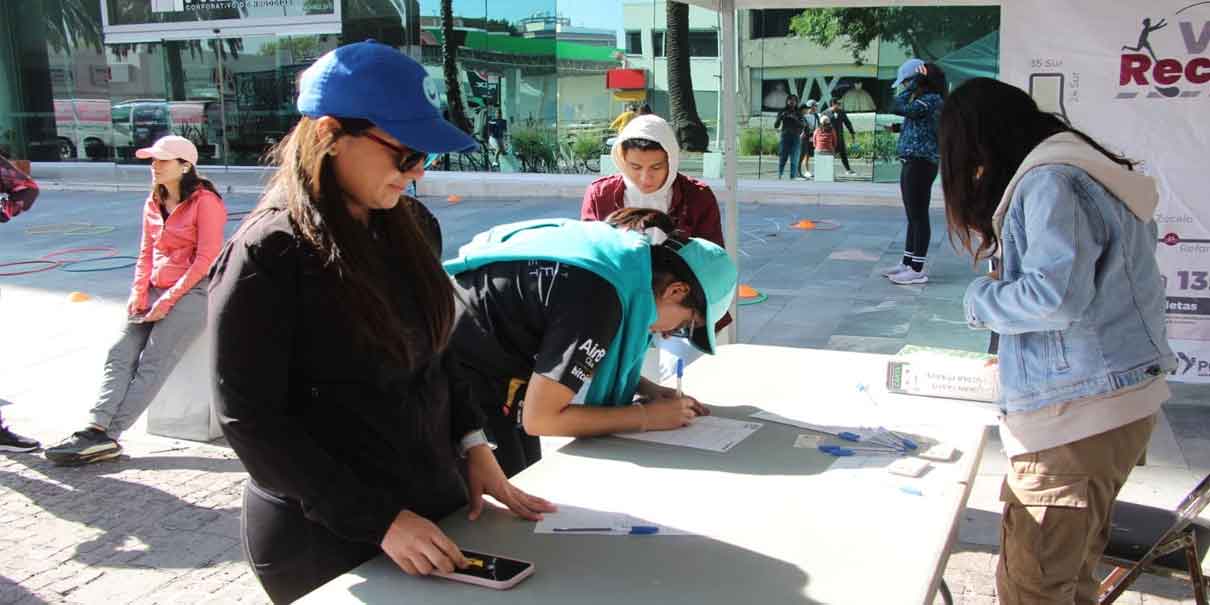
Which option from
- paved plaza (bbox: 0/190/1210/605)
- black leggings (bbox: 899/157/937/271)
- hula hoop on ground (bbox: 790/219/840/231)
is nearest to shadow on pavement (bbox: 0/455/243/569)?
paved plaza (bbox: 0/190/1210/605)

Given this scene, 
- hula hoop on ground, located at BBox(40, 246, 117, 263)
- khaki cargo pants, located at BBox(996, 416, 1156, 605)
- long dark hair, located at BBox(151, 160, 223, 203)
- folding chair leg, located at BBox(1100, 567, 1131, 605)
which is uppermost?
long dark hair, located at BBox(151, 160, 223, 203)

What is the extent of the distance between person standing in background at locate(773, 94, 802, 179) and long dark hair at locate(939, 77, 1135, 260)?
13.3 m

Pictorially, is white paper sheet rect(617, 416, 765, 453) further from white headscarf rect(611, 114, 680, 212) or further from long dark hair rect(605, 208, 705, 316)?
white headscarf rect(611, 114, 680, 212)

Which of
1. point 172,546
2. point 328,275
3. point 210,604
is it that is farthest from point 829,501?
point 172,546

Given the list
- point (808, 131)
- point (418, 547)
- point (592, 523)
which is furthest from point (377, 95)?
point (808, 131)

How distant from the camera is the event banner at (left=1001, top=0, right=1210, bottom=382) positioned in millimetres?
4324

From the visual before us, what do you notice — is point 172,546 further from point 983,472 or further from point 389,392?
point 983,472

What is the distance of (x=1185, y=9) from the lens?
4230mm

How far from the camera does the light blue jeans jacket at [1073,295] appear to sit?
183 centimetres

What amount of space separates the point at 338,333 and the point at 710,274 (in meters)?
1.04

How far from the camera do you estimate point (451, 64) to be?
16922 mm

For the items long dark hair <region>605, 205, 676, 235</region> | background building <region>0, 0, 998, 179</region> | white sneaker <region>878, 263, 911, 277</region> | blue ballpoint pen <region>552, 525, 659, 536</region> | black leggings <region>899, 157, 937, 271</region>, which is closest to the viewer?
blue ballpoint pen <region>552, 525, 659, 536</region>

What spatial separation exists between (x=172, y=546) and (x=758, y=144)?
44.4 ft

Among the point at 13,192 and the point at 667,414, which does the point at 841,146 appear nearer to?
the point at 13,192
